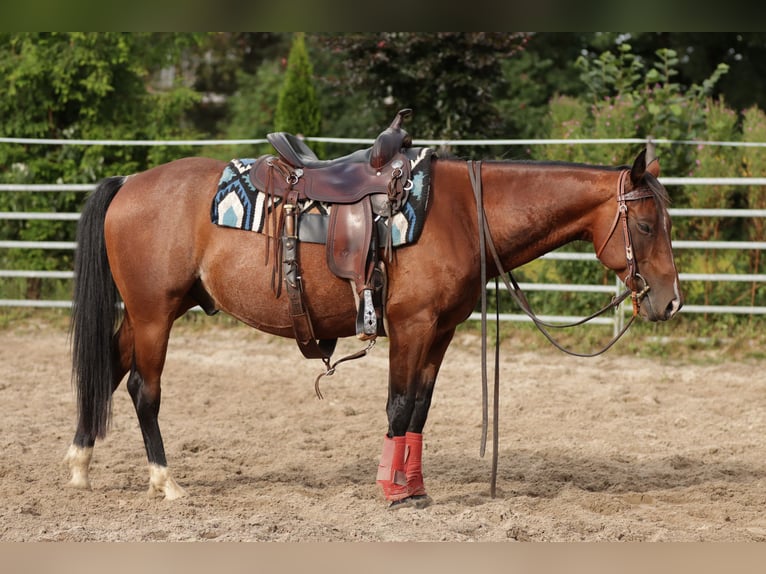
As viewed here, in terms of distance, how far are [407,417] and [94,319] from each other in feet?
5.12

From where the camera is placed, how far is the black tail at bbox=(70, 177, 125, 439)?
406 centimetres

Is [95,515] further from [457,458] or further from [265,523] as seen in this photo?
[457,458]

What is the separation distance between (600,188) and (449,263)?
0.74 metres

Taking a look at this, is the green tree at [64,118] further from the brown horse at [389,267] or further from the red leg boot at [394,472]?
the red leg boot at [394,472]

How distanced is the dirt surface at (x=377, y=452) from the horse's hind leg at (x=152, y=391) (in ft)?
0.40

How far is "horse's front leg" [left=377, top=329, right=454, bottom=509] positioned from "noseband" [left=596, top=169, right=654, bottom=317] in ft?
2.81

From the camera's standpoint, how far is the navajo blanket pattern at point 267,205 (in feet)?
12.3

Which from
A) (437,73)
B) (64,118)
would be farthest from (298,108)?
(64,118)

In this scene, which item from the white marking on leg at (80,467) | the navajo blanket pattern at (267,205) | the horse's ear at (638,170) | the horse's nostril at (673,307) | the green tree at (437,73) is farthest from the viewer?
the green tree at (437,73)

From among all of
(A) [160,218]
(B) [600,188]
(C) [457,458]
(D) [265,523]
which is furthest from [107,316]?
(B) [600,188]

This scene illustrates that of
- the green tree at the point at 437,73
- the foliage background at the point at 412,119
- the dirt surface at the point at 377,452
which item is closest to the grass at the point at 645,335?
the foliage background at the point at 412,119

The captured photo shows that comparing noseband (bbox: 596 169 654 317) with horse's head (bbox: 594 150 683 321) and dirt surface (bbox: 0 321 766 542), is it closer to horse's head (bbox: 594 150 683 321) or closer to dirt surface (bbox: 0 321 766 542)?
horse's head (bbox: 594 150 683 321)

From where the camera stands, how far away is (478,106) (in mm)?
10219

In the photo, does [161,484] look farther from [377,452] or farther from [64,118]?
[64,118]
